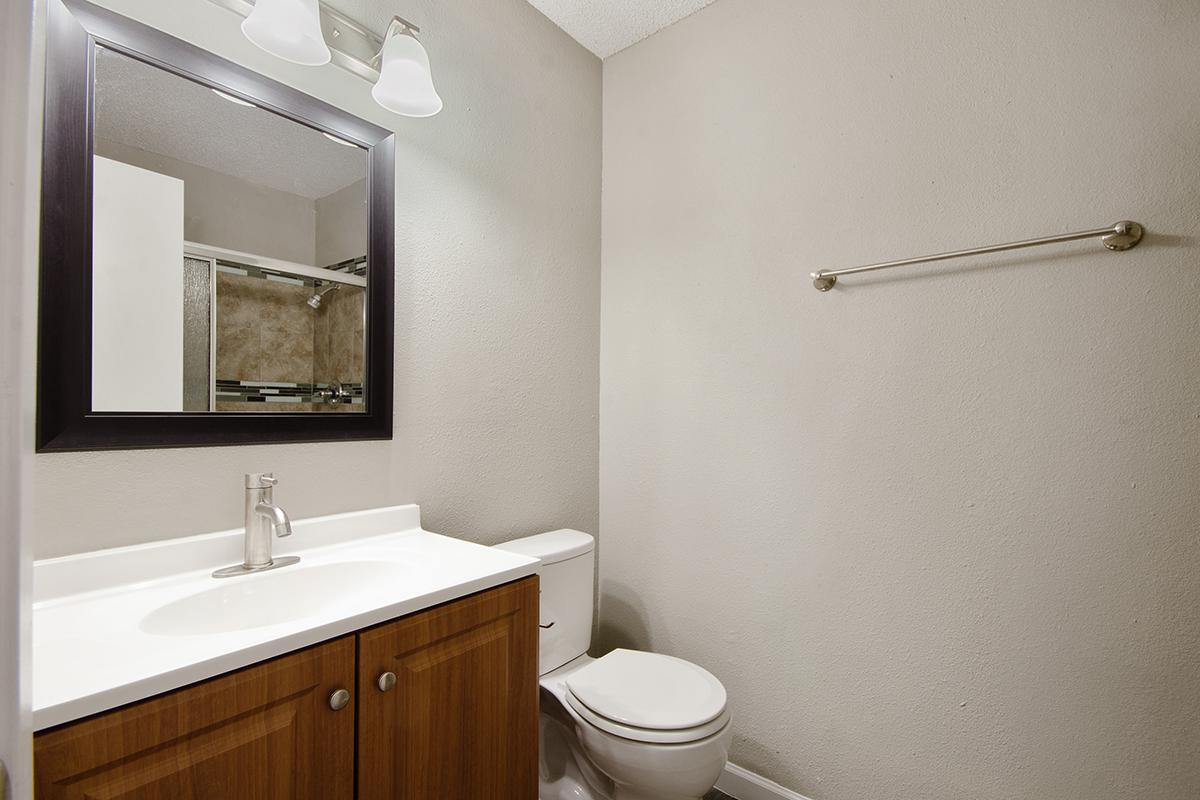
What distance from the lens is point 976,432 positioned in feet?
4.21

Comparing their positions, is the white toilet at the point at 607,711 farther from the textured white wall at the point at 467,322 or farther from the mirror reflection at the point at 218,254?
the mirror reflection at the point at 218,254

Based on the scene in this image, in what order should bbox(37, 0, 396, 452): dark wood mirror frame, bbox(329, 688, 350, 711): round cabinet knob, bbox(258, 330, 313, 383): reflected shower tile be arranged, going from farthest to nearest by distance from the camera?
1. bbox(258, 330, 313, 383): reflected shower tile
2. bbox(37, 0, 396, 452): dark wood mirror frame
3. bbox(329, 688, 350, 711): round cabinet knob

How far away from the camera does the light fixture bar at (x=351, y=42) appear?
1223mm

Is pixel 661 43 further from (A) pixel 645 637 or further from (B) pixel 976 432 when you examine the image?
(A) pixel 645 637

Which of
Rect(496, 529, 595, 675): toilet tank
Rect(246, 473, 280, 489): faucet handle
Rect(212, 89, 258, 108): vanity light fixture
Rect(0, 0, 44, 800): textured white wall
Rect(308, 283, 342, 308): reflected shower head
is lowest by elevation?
Rect(496, 529, 595, 675): toilet tank

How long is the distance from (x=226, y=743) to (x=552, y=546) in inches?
37.2

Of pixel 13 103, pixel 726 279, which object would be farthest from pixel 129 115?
pixel 726 279

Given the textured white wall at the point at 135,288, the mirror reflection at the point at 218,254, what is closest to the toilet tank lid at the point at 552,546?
the mirror reflection at the point at 218,254

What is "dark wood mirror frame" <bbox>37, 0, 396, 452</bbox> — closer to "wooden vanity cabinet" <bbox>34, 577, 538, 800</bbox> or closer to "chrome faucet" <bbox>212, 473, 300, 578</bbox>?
"chrome faucet" <bbox>212, 473, 300, 578</bbox>

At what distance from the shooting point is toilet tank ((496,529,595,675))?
59.1 inches

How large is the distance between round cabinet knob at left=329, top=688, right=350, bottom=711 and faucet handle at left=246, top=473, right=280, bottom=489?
0.46 meters

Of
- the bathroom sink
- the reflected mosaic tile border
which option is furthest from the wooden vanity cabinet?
the reflected mosaic tile border

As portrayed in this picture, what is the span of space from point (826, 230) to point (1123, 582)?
1.03 m

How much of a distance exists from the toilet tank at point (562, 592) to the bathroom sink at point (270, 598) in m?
0.46
